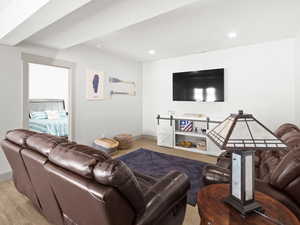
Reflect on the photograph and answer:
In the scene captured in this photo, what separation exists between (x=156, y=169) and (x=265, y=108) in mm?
2698

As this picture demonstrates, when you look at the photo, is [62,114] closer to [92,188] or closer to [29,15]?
[29,15]

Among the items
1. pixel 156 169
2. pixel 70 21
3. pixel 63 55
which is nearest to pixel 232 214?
pixel 156 169

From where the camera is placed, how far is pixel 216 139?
3.55ft

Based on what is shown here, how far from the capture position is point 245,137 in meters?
0.98

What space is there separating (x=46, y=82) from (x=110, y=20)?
5415 millimetres

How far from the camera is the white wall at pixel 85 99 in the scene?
2807 mm

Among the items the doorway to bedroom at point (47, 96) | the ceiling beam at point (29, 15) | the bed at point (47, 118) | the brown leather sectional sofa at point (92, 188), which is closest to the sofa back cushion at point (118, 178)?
the brown leather sectional sofa at point (92, 188)


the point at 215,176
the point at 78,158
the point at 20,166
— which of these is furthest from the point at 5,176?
the point at 215,176

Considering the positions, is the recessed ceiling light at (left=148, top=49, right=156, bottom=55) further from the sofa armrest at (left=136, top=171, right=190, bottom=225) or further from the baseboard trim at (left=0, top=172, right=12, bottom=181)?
the baseboard trim at (left=0, top=172, right=12, bottom=181)

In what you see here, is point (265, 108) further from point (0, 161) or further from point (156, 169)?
point (0, 161)

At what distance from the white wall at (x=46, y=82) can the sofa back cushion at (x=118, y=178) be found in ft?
19.2

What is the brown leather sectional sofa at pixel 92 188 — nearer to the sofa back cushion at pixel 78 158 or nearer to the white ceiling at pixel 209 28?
the sofa back cushion at pixel 78 158

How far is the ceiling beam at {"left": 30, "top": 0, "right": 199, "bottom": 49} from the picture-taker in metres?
1.78

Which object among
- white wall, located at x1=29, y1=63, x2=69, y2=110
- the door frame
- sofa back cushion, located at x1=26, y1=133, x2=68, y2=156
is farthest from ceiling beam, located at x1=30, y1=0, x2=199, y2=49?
white wall, located at x1=29, y1=63, x2=69, y2=110
